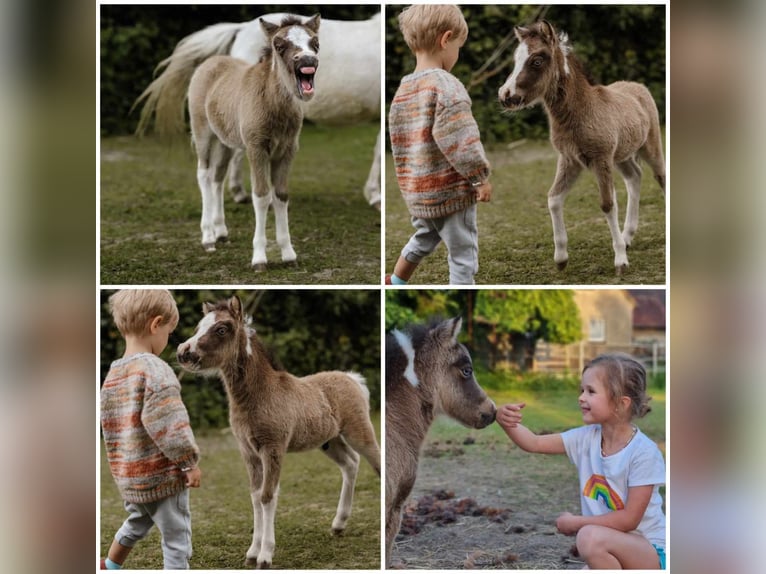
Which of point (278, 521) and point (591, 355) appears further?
point (278, 521)

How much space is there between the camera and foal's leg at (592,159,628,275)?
4855mm

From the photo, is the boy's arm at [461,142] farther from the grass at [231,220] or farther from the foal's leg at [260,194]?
the foal's leg at [260,194]

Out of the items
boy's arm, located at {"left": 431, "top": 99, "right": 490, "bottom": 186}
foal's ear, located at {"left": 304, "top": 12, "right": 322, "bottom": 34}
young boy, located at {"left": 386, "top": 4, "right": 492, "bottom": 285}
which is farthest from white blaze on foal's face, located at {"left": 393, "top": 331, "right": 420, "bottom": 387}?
foal's ear, located at {"left": 304, "top": 12, "right": 322, "bottom": 34}

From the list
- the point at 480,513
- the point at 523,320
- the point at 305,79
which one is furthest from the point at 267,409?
the point at 305,79

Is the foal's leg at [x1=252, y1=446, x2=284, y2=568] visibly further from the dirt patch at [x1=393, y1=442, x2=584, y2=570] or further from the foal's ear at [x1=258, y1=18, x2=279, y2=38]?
the foal's ear at [x1=258, y1=18, x2=279, y2=38]

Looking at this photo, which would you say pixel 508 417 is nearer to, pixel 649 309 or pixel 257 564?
pixel 649 309

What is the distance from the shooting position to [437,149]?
15.5 ft

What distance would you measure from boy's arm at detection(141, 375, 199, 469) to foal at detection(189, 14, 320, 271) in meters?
0.77

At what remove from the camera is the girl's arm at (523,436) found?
475 centimetres

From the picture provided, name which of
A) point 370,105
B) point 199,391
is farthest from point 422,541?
point 370,105

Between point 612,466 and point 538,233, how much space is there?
109cm

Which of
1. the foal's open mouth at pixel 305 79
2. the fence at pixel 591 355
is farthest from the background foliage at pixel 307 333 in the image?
the foal's open mouth at pixel 305 79
